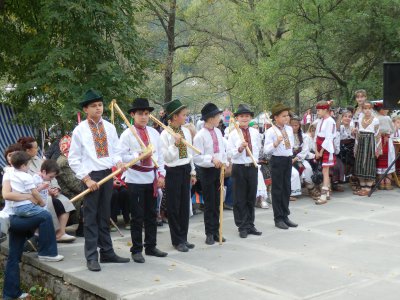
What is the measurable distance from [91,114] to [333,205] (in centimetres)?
586

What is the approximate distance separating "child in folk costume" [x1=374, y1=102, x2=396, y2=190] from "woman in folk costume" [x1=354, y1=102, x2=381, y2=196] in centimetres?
29

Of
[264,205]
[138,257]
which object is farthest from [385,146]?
[138,257]

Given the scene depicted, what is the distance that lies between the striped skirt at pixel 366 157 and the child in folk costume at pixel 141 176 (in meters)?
6.08

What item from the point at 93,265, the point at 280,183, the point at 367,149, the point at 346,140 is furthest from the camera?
the point at 346,140

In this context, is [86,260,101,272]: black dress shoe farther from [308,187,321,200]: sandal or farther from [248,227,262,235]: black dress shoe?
[308,187,321,200]: sandal

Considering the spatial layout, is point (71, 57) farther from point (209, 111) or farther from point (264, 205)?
point (264, 205)

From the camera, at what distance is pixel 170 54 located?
22.9 metres

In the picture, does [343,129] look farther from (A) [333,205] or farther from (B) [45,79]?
(B) [45,79]

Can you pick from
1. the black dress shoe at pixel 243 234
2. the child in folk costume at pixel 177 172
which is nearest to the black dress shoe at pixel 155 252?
A: the child in folk costume at pixel 177 172

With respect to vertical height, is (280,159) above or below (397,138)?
below

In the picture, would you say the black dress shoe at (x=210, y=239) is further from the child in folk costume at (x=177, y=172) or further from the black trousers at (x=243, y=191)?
the black trousers at (x=243, y=191)

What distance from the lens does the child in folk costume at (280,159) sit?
335 inches

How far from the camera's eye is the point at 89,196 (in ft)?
20.7

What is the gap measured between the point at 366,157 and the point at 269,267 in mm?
5938
